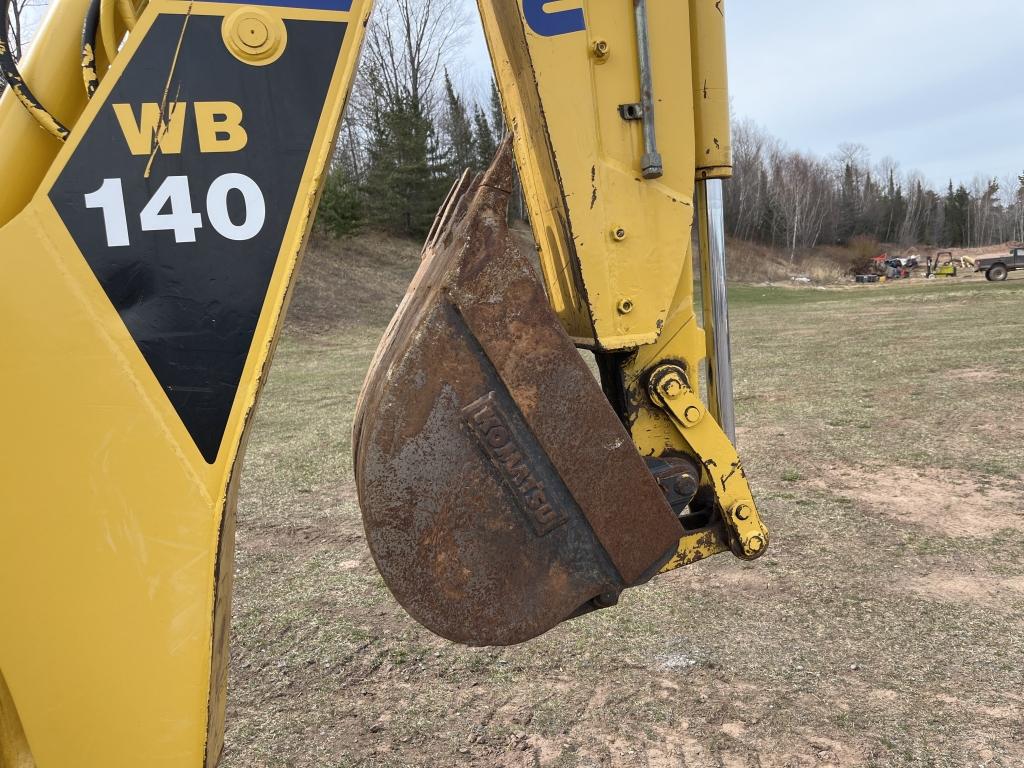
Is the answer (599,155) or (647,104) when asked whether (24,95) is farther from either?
(647,104)

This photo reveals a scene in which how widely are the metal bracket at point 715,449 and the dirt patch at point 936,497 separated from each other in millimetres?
2950

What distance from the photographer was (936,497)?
473 cm

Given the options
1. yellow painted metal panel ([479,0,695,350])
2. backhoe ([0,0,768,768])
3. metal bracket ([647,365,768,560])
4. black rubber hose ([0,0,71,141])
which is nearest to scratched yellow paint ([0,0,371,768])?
backhoe ([0,0,768,768])

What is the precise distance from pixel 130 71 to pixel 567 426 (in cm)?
110

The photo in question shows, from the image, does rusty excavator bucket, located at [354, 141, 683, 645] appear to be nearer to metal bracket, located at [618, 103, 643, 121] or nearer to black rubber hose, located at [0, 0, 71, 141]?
metal bracket, located at [618, 103, 643, 121]

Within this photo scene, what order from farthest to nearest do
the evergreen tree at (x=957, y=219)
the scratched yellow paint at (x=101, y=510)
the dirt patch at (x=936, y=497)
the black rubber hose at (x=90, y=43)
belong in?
the evergreen tree at (x=957, y=219), the dirt patch at (x=936, y=497), the black rubber hose at (x=90, y=43), the scratched yellow paint at (x=101, y=510)

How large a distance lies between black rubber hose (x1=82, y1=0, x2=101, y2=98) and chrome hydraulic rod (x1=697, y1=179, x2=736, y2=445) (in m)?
1.50

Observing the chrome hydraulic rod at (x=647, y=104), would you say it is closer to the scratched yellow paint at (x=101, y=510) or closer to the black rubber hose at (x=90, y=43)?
the scratched yellow paint at (x=101, y=510)

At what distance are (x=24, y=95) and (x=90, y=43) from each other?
0.17m

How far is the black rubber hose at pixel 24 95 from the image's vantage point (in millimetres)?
1330

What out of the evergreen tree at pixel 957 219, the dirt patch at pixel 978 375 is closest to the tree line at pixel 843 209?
the evergreen tree at pixel 957 219

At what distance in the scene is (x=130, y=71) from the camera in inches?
50.1

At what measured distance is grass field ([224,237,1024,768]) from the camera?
253 centimetres

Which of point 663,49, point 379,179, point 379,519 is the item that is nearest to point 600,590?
point 379,519
